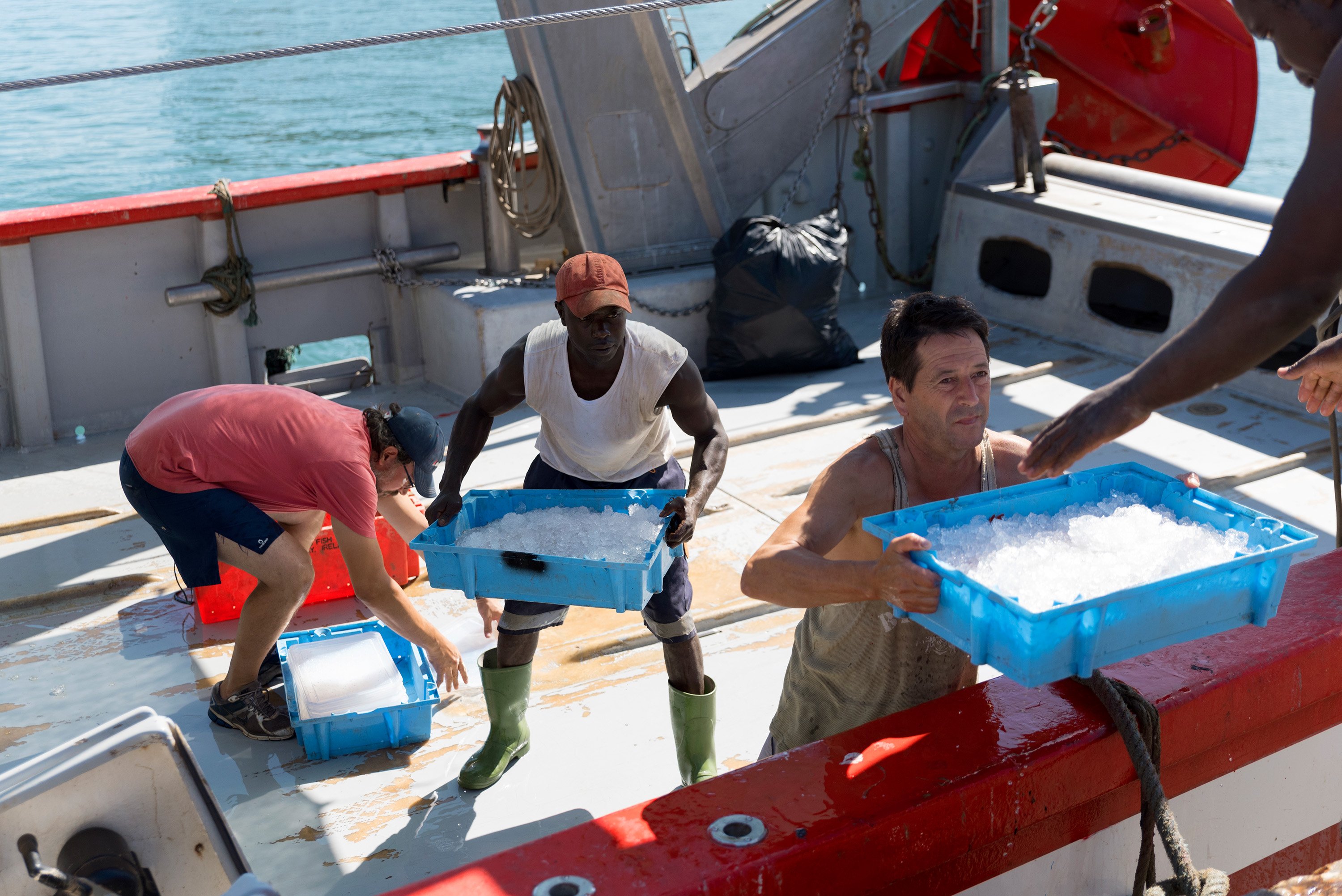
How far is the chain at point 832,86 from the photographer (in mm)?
7945

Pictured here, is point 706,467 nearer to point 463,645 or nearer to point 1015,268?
point 463,645

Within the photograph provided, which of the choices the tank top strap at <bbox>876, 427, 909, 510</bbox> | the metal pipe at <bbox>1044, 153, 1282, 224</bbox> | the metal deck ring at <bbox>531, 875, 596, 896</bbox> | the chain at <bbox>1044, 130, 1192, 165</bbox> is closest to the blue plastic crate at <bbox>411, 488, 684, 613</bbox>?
the tank top strap at <bbox>876, 427, 909, 510</bbox>

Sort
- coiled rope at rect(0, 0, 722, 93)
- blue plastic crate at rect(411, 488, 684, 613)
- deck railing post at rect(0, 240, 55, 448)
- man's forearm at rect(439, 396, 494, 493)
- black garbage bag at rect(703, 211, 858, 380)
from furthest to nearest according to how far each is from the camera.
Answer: black garbage bag at rect(703, 211, 858, 380) → deck railing post at rect(0, 240, 55, 448) → coiled rope at rect(0, 0, 722, 93) → man's forearm at rect(439, 396, 494, 493) → blue plastic crate at rect(411, 488, 684, 613)

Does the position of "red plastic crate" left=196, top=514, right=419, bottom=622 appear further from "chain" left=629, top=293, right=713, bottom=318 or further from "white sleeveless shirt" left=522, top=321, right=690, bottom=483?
"chain" left=629, top=293, right=713, bottom=318

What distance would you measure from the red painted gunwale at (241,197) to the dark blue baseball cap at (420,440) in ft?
11.4

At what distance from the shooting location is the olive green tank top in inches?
103

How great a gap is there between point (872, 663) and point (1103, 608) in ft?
2.56

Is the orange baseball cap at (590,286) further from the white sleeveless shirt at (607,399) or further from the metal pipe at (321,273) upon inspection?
the metal pipe at (321,273)

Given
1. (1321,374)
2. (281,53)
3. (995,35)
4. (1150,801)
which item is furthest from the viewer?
(995,35)

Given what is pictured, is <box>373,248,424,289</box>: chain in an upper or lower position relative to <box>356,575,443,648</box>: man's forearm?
upper

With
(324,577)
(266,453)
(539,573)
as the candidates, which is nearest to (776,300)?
(324,577)

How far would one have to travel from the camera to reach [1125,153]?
34.3ft

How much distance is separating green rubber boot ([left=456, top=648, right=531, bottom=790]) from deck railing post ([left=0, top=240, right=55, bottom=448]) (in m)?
4.20

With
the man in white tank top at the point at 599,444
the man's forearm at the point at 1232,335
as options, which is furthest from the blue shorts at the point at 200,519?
the man's forearm at the point at 1232,335
